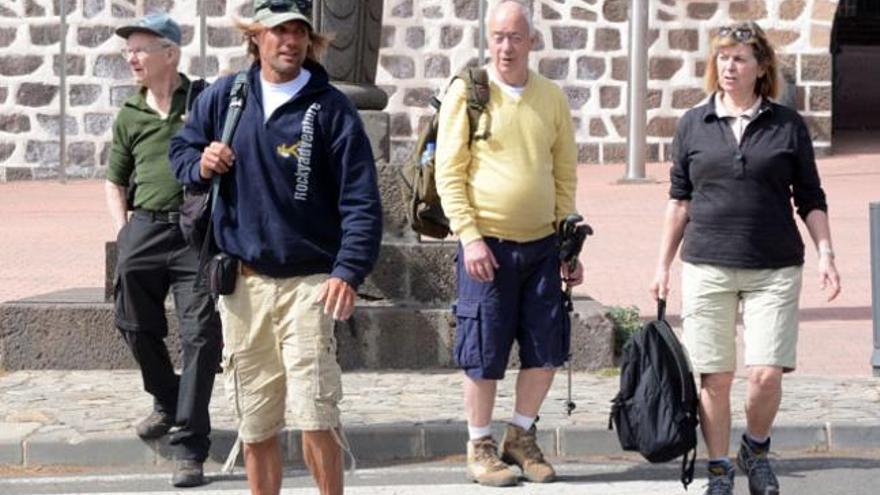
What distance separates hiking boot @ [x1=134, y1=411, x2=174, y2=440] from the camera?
8906 millimetres

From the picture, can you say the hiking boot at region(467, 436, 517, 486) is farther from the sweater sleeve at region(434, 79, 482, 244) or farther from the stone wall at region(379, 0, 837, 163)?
the stone wall at region(379, 0, 837, 163)

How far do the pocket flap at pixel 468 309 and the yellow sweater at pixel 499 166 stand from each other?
0.91ft

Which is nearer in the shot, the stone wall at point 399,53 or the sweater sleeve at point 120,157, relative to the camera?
the sweater sleeve at point 120,157

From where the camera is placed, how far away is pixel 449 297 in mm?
11141

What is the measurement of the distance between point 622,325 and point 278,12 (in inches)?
183

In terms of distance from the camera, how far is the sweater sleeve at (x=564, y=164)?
27.5 ft

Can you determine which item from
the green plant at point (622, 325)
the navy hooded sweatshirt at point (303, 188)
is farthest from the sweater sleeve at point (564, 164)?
the green plant at point (622, 325)

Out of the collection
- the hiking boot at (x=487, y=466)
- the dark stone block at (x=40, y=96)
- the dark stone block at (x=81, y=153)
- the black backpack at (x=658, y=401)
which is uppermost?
the dark stone block at (x=40, y=96)

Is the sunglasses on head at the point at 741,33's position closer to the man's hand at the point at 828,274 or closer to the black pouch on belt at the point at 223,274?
the man's hand at the point at 828,274

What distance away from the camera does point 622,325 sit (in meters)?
11.0

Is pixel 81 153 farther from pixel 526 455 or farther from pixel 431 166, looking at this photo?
pixel 526 455

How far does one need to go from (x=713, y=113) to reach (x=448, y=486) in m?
1.84

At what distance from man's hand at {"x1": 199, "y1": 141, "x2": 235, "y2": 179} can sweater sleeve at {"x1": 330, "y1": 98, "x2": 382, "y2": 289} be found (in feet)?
1.09

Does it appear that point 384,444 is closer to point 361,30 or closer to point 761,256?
point 761,256
